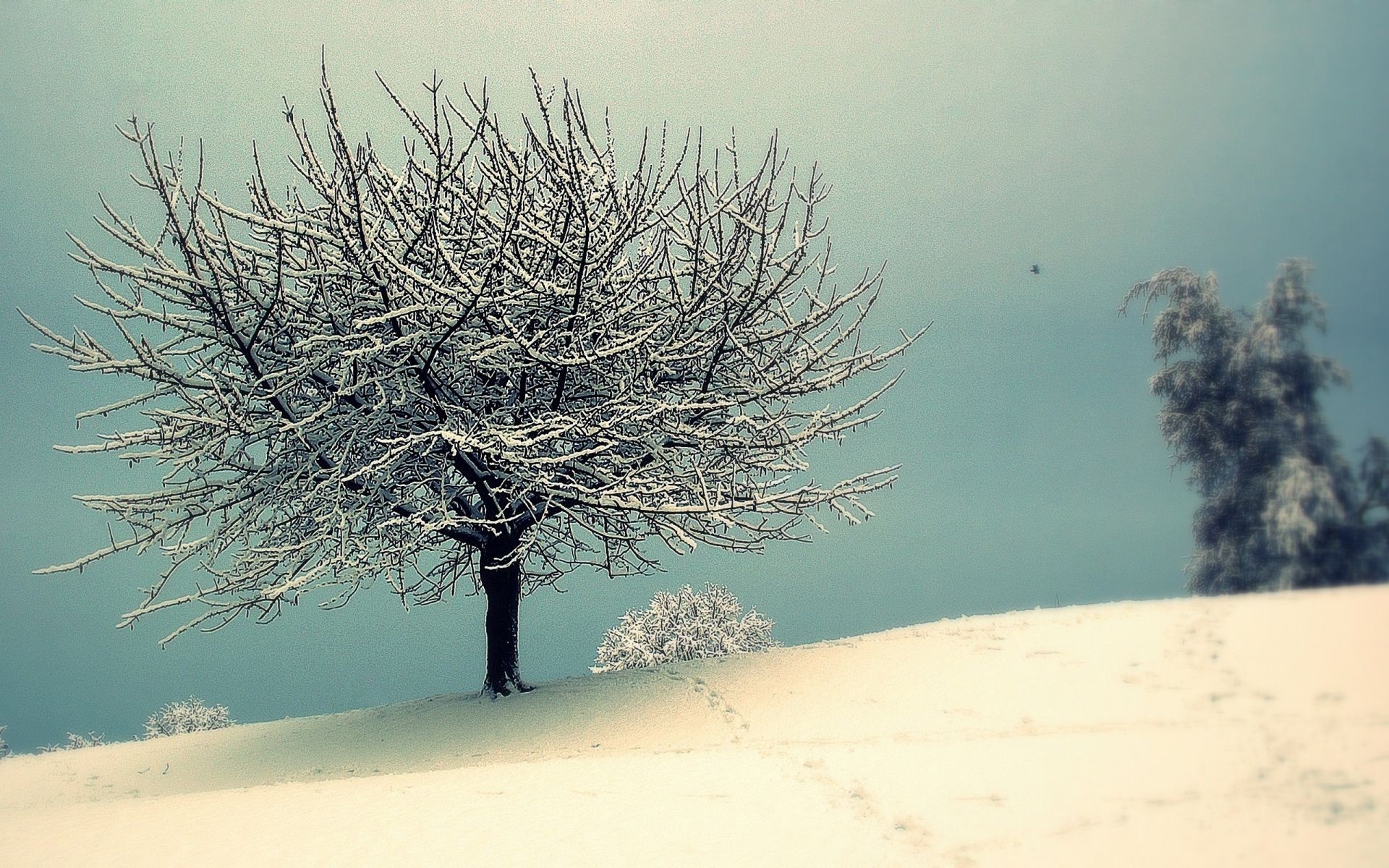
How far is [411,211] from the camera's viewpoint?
827 centimetres

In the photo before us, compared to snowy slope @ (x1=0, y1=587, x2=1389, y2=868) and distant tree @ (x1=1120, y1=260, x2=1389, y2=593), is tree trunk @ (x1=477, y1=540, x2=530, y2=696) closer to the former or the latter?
snowy slope @ (x1=0, y1=587, x2=1389, y2=868)

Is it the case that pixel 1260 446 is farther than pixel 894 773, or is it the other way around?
pixel 1260 446

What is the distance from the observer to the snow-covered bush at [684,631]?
20.2 metres

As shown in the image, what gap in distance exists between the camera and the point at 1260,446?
15.0 meters

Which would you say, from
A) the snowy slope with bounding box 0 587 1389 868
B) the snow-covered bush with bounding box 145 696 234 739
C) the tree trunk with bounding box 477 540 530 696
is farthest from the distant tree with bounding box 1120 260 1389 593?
the snow-covered bush with bounding box 145 696 234 739

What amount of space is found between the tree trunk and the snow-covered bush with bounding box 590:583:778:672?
10.1 m

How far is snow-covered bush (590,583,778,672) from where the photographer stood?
Result: 20.2 meters

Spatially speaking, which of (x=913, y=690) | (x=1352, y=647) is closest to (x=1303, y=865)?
(x=1352, y=647)

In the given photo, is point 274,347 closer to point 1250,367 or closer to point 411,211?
point 411,211

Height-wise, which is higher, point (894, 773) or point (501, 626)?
point (501, 626)

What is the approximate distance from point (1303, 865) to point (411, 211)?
833 centimetres

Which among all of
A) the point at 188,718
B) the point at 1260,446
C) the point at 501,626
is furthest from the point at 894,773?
the point at 188,718

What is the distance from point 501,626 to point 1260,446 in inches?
544

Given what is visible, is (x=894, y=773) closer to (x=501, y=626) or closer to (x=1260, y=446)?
(x=501, y=626)
